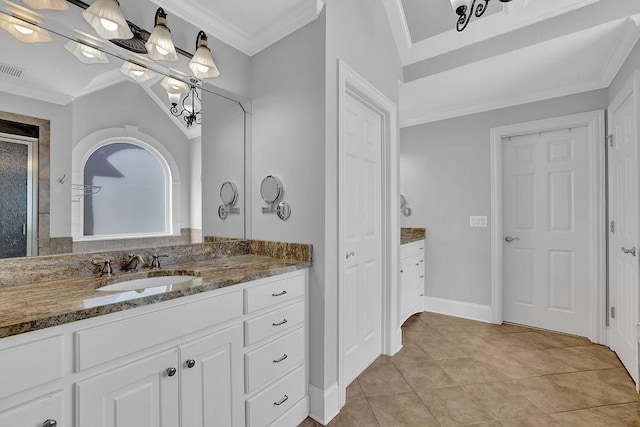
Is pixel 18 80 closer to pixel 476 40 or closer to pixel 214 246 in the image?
pixel 214 246

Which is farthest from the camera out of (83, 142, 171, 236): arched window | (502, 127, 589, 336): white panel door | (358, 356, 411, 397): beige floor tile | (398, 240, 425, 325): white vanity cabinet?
(398, 240, 425, 325): white vanity cabinet

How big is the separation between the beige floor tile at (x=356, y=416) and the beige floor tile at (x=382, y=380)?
0.45 feet

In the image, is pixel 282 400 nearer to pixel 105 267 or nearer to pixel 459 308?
pixel 105 267

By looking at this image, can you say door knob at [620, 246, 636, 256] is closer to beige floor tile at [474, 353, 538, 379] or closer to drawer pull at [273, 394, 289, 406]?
beige floor tile at [474, 353, 538, 379]

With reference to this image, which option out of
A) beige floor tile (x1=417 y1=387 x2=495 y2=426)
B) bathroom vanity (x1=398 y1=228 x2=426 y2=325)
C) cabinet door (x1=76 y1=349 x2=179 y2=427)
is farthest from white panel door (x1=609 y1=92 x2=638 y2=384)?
cabinet door (x1=76 y1=349 x2=179 y2=427)

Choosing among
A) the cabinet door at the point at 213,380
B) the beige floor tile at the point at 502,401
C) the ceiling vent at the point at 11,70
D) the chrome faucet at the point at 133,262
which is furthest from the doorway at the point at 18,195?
the beige floor tile at the point at 502,401

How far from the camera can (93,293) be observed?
1104 mm

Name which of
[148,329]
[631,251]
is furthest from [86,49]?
[631,251]

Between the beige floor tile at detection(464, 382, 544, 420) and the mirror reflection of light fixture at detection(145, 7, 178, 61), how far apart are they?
112 inches

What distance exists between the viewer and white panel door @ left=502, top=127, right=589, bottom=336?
290 cm

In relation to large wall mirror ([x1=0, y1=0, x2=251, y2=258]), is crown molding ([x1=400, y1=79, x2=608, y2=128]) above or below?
above

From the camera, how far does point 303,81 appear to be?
1819 millimetres

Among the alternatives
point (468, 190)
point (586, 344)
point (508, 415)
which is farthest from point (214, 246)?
point (586, 344)

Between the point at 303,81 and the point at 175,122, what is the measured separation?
0.83 m
